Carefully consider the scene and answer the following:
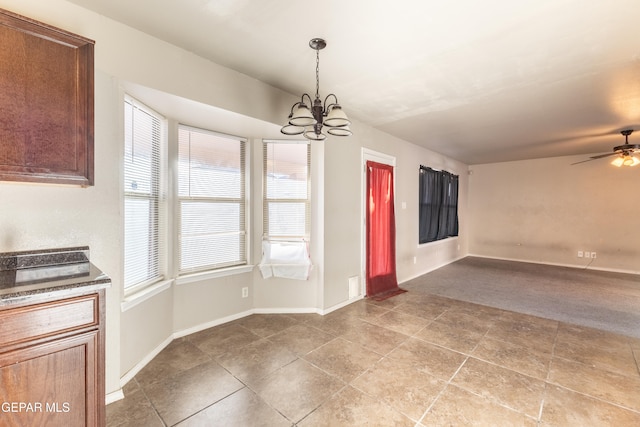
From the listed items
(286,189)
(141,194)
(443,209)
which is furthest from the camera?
(443,209)

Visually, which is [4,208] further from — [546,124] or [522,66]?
[546,124]

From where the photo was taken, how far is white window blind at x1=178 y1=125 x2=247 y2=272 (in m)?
2.88

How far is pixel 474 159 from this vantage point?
681cm

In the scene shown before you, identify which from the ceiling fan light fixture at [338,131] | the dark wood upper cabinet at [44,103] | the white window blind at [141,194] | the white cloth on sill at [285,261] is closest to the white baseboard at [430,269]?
the white cloth on sill at [285,261]

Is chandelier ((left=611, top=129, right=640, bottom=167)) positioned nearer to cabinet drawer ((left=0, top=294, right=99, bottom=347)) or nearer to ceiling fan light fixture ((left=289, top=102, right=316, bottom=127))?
ceiling fan light fixture ((left=289, top=102, right=316, bottom=127))

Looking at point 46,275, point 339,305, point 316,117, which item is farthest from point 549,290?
point 46,275

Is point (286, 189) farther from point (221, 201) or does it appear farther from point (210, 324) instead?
point (210, 324)

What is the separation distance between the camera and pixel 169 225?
2725 mm

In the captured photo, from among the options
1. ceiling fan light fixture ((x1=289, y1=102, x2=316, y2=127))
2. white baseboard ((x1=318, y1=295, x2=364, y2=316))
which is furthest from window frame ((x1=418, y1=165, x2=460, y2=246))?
ceiling fan light fixture ((x1=289, y1=102, x2=316, y2=127))

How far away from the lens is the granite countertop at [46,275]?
1141 millimetres

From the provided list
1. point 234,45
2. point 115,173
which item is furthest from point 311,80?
point 115,173

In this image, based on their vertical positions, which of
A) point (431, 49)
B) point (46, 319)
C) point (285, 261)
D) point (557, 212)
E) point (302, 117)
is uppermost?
point (431, 49)

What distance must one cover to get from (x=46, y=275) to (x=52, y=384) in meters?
0.52

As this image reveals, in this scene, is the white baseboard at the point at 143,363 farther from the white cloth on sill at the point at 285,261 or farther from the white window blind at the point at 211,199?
the white cloth on sill at the point at 285,261
